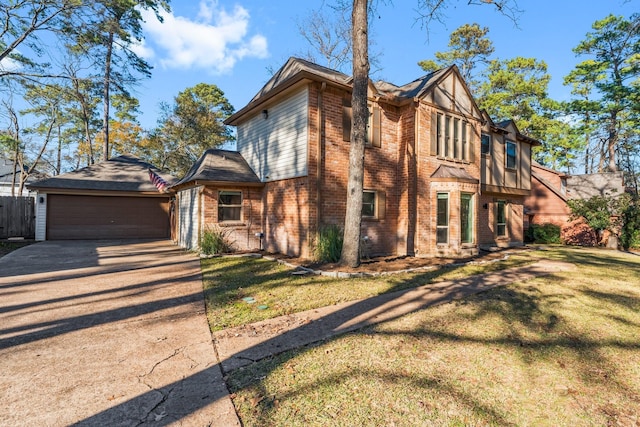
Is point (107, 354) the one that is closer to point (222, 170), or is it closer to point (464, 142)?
point (222, 170)

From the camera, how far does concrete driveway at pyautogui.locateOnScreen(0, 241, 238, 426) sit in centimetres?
250

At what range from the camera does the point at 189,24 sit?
13273mm

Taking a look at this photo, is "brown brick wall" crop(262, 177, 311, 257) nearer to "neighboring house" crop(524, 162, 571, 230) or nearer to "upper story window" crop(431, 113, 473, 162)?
"upper story window" crop(431, 113, 473, 162)

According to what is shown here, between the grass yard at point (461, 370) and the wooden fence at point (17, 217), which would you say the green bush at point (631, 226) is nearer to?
the grass yard at point (461, 370)

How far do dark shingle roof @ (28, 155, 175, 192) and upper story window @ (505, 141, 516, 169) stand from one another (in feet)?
60.3

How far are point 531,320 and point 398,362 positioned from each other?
9.70ft

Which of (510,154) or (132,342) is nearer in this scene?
(132,342)

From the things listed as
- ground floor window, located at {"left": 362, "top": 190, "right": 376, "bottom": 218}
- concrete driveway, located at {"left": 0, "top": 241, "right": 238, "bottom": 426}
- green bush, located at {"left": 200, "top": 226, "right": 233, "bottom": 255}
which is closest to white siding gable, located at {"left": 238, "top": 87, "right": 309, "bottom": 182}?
ground floor window, located at {"left": 362, "top": 190, "right": 376, "bottom": 218}

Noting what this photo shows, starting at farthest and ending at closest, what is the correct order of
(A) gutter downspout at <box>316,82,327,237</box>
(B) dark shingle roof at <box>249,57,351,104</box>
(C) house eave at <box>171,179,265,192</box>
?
(B) dark shingle roof at <box>249,57,351,104</box> < (C) house eave at <box>171,179,265,192</box> < (A) gutter downspout at <box>316,82,327,237</box>

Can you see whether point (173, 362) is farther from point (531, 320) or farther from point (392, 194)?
point (392, 194)

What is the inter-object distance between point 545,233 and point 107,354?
78.4ft

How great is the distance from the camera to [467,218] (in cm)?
1199

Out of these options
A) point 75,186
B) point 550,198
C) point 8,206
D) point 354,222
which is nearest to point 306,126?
point 354,222

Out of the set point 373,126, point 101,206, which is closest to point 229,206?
point 373,126
